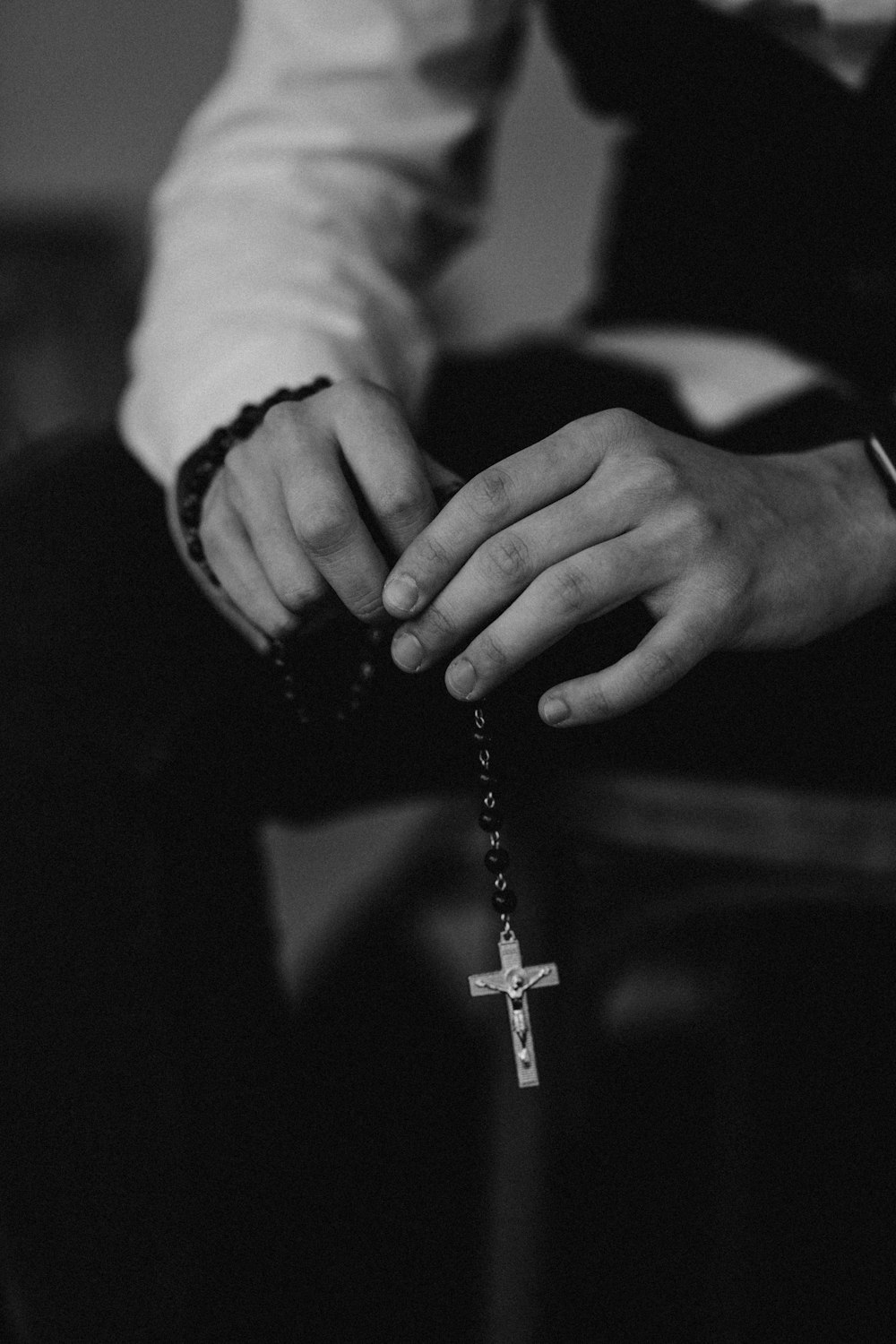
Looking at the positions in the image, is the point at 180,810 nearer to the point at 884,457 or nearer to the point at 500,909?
the point at 500,909

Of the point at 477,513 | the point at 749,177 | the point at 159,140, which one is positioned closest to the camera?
the point at 477,513

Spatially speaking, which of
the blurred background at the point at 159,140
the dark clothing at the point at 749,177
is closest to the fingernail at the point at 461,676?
the dark clothing at the point at 749,177

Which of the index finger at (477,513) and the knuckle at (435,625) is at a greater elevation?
the index finger at (477,513)

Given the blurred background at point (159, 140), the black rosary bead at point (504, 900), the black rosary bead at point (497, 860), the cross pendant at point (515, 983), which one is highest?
the blurred background at point (159, 140)

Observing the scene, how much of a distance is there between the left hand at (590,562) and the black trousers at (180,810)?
4 cm

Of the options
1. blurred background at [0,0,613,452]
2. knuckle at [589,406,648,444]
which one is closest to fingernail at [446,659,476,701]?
knuckle at [589,406,648,444]

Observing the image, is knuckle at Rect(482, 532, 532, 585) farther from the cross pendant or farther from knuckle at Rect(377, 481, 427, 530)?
the cross pendant

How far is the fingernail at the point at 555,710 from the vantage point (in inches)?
18.5

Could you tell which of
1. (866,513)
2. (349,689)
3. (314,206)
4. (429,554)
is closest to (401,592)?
(429,554)

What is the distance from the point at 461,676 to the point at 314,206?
429mm

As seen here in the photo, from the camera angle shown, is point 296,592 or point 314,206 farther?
point 314,206

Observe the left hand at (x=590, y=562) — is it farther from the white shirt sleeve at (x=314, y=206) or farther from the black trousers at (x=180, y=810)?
the white shirt sleeve at (x=314, y=206)

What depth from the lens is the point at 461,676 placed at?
0.48 m

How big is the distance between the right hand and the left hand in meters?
0.02
